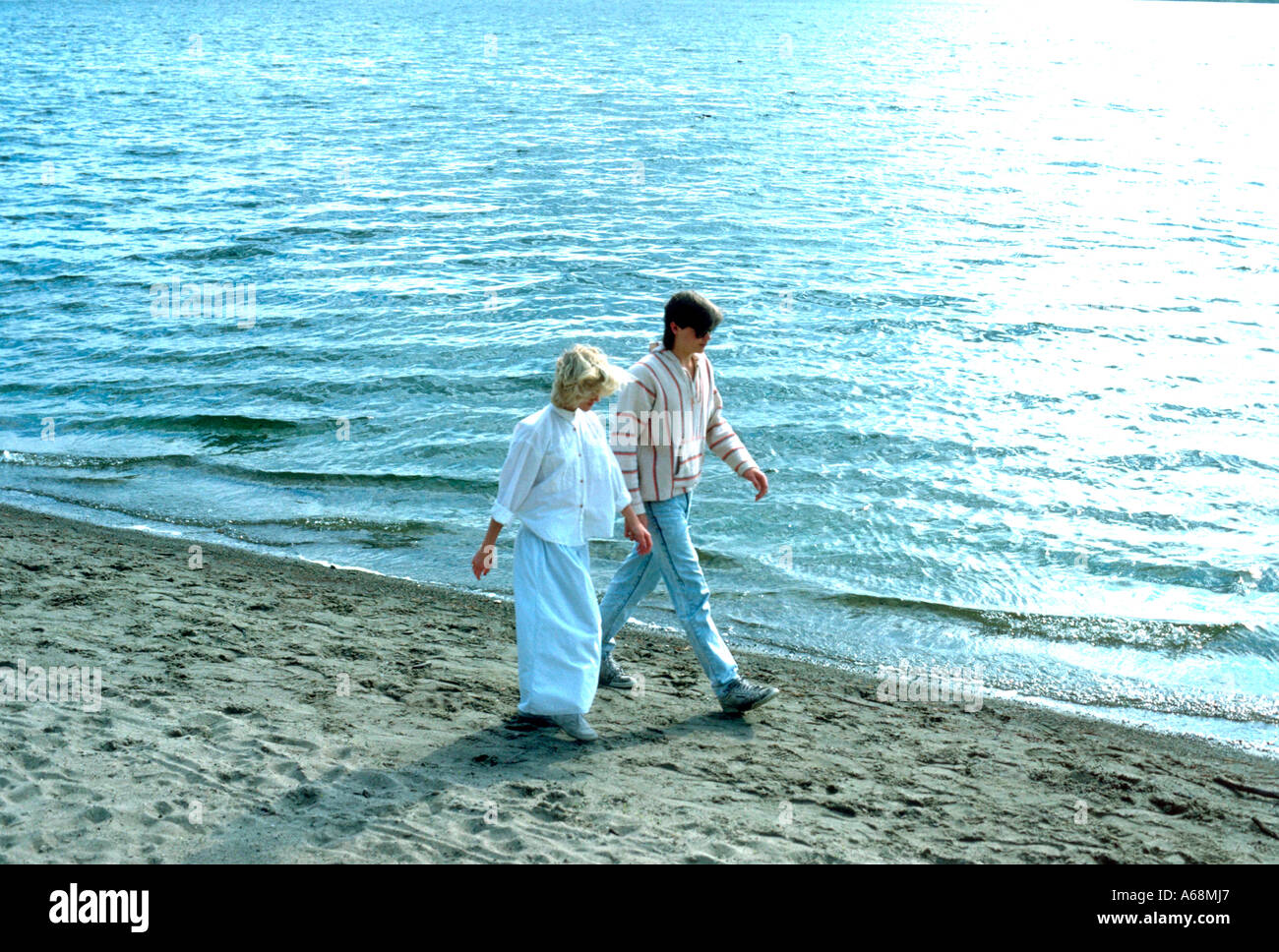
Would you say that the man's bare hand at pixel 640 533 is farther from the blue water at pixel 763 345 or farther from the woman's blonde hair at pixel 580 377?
the blue water at pixel 763 345

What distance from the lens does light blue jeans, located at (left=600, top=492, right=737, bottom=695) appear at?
5965 millimetres

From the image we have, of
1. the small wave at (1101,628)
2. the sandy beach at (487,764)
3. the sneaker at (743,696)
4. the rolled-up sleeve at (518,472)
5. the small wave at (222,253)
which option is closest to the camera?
the sandy beach at (487,764)

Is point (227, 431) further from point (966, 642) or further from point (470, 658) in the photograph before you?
point (966, 642)


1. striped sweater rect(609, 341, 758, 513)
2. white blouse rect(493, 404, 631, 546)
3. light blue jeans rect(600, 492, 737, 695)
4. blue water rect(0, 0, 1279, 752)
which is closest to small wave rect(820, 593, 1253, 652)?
blue water rect(0, 0, 1279, 752)

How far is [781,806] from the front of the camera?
519cm

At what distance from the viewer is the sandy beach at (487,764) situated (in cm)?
470

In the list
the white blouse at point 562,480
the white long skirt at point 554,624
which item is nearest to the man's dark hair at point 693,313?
the white blouse at point 562,480

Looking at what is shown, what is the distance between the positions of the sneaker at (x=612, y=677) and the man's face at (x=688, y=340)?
188 centimetres

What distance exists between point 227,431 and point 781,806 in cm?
903

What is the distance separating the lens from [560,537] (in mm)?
5574

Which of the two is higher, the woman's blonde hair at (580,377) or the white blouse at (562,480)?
the woman's blonde hair at (580,377)

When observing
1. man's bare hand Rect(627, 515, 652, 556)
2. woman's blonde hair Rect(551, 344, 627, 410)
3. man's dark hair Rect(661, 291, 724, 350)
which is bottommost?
man's bare hand Rect(627, 515, 652, 556)

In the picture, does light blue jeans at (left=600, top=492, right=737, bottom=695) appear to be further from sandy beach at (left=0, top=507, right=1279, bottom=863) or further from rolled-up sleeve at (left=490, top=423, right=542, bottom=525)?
rolled-up sleeve at (left=490, top=423, right=542, bottom=525)

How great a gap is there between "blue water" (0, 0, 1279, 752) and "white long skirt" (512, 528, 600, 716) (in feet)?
6.23
